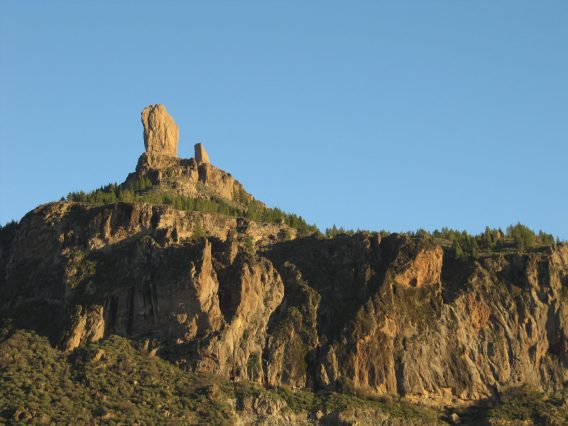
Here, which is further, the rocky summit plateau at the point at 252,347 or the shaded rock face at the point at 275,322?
the shaded rock face at the point at 275,322

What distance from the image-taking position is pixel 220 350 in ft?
610

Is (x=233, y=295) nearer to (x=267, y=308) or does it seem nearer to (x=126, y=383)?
(x=267, y=308)

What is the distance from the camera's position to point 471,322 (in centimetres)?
19900

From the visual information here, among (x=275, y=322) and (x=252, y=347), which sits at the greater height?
(x=275, y=322)

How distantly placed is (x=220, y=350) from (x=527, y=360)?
138 ft

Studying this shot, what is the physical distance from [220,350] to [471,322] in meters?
35.2

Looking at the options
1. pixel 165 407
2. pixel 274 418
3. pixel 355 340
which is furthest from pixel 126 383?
pixel 355 340

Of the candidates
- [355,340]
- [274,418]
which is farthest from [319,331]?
[274,418]

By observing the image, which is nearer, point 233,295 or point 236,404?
point 236,404

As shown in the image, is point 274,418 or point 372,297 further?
point 372,297

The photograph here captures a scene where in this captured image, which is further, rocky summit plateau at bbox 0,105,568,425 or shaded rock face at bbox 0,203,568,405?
shaded rock face at bbox 0,203,568,405

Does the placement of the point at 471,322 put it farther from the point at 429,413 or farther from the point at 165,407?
the point at 165,407

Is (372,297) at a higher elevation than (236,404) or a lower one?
higher

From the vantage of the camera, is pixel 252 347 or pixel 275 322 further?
pixel 275 322
